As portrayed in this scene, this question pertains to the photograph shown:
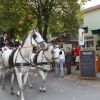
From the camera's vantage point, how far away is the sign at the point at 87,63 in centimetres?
2184

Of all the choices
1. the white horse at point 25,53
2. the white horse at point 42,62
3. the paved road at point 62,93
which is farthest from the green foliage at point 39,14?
the white horse at point 25,53

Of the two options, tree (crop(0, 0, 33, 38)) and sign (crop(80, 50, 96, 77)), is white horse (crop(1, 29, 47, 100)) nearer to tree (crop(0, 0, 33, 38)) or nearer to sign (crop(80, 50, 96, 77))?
sign (crop(80, 50, 96, 77))

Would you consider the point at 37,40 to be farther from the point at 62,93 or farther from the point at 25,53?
the point at 62,93

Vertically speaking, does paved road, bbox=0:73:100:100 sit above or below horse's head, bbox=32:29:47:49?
below

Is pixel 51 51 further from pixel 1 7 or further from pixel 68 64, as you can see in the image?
pixel 1 7

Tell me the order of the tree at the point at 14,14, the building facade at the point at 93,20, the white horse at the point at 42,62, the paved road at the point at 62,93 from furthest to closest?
1. the building facade at the point at 93,20
2. the tree at the point at 14,14
3. the white horse at the point at 42,62
4. the paved road at the point at 62,93

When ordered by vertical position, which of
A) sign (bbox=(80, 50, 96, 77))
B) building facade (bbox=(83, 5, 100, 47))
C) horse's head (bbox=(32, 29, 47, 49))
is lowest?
sign (bbox=(80, 50, 96, 77))

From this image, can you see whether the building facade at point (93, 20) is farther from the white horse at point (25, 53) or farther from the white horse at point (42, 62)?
the white horse at point (25, 53)

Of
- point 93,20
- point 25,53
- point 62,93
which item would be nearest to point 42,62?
point 62,93

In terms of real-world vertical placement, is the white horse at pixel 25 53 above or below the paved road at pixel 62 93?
above

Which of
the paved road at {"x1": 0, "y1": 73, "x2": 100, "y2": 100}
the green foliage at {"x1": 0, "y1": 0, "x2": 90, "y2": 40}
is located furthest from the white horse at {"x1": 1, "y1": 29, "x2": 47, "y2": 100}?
the green foliage at {"x1": 0, "y1": 0, "x2": 90, "y2": 40}

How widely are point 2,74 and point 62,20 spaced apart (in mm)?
17432

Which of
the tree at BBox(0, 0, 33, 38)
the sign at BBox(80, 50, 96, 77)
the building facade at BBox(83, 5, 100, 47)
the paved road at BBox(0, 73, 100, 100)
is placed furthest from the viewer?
the building facade at BBox(83, 5, 100, 47)

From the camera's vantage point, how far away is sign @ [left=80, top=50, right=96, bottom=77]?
21844 mm
